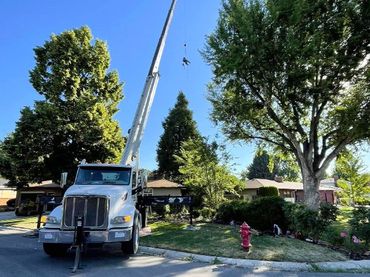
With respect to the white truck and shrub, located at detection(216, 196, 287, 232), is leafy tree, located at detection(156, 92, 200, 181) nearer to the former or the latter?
shrub, located at detection(216, 196, 287, 232)

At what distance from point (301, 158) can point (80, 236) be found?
552 inches

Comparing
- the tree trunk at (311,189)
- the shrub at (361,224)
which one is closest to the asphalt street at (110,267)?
the shrub at (361,224)

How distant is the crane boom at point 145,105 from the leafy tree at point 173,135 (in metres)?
29.6

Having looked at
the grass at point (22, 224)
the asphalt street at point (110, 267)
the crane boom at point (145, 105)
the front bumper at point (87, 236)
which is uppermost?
the crane boom at point (145, 105)

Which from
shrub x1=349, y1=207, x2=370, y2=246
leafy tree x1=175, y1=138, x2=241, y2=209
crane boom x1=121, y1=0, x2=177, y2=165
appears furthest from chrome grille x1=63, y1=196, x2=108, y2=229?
leafy tree x1=175, y1=138, x2=241, y2=209

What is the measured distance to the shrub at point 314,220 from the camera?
39.2 ft

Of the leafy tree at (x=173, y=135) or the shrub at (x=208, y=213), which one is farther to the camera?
the leafy tree at (x=173, y=135)

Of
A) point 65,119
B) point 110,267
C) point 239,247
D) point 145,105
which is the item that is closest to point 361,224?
point 239,247

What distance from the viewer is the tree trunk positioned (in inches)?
712

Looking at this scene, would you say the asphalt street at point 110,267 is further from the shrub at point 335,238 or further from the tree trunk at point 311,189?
the tree trunk at point 311,189

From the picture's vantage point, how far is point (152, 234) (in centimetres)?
1348

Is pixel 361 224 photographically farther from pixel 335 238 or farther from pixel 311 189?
pixel 311 189

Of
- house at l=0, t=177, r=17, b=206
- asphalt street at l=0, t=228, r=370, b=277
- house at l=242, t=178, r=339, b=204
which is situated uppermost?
house at l=242, t=178, r=339, b=204

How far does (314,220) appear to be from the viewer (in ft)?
39.7
